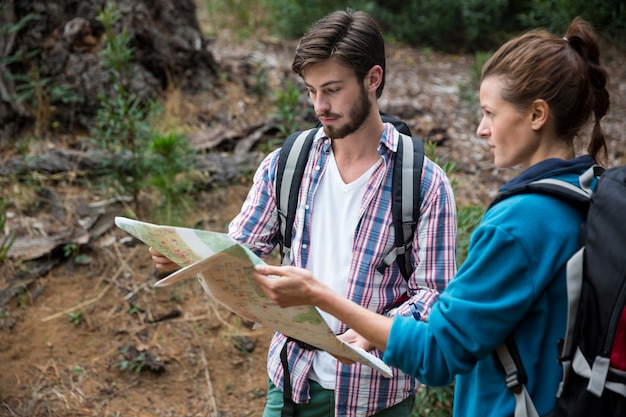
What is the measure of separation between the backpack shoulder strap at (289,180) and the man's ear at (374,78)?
27cm

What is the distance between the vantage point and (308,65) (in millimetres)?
2324

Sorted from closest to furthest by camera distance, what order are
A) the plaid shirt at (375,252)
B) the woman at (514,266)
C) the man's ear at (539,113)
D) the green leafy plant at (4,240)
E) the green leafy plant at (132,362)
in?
the woman at (514,266) < the man's ear at (539,113) < the plaid shirt at (375,252) < the green leafy plant at (132,362) < the green leafy plant at (4,240)

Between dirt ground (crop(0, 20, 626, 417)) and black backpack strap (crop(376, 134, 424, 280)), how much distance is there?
2.12 meters

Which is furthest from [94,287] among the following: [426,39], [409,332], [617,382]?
[426,39]

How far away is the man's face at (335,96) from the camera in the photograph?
2314 mm

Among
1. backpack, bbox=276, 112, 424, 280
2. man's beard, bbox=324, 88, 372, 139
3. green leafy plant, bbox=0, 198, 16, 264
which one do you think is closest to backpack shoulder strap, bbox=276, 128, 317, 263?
backpack, bbox=276, 112, 424, 280

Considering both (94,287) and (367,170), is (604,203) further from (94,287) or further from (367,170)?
(94,287)

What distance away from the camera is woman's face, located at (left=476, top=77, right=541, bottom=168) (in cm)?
172

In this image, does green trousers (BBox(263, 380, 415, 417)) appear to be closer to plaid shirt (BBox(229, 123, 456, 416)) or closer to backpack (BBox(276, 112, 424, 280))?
plaid shirt (BBox(229, 123, 456, 416))

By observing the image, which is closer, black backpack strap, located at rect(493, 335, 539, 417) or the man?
black backpack strap, located at rect(493, 335, 539, 417)

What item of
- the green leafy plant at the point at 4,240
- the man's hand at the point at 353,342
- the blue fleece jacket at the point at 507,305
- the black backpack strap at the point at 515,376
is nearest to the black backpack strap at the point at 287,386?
the man's hand at the point at 353,342

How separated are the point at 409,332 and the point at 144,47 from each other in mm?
4986

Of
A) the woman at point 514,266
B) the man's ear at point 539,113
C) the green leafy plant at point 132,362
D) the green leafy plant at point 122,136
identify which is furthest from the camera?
the green leafy plant at point 122,136

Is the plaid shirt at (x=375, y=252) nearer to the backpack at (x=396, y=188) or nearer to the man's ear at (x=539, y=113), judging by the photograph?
the backpack at (x=396, y=188)
